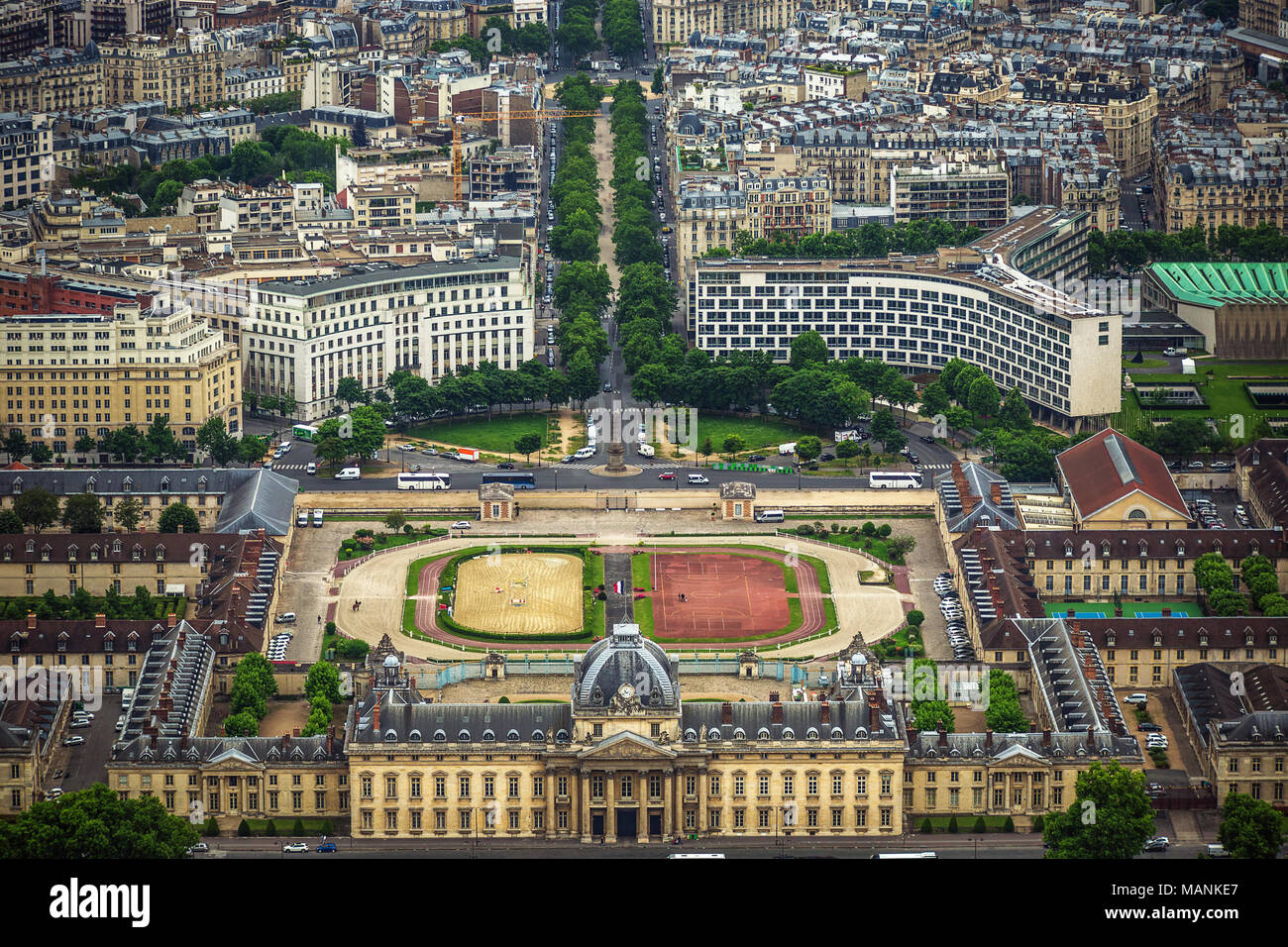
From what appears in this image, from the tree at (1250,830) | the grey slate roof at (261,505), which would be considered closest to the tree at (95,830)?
the tree at (1250,830)

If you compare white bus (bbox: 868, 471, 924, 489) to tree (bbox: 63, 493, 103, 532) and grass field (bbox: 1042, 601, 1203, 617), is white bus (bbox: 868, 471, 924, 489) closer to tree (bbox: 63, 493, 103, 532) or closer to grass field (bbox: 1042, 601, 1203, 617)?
grass field (bbox: 1042, 601, 1203, 617)

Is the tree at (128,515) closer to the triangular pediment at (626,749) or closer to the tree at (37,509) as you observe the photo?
the tree at (37,509)

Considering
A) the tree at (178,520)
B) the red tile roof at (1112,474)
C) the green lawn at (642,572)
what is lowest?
the green lawn at (642,572)

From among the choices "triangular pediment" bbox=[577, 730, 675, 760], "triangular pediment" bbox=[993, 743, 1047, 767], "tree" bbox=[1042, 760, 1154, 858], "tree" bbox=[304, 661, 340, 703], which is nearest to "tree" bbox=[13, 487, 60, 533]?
"tree" bbox=[304, 661, 340, 703]

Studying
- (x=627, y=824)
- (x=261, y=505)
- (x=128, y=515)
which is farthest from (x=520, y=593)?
(x=627, y=824)

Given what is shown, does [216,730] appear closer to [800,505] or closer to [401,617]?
[401,617]
